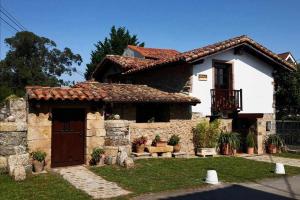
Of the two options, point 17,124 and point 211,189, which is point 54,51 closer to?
point 17,124

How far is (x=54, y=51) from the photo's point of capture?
50812 mm

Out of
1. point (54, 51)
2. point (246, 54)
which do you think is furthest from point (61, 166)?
point (54, 51)

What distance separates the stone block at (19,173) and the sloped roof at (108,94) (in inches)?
88.7

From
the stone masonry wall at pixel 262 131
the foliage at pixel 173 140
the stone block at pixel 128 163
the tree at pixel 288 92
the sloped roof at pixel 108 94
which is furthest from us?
the tree at pixel 288 92

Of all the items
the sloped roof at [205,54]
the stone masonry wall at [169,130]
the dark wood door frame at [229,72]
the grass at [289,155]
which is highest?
the sloped roof at [205,54]

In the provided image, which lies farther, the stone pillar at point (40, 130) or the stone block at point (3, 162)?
the stone pillar at point (40, 130)

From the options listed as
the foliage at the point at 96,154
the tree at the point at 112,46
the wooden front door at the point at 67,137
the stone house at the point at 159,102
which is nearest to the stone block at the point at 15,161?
the stone house at the point at 159,102

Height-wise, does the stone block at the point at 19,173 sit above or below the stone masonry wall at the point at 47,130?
below

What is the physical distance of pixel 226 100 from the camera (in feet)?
56.2

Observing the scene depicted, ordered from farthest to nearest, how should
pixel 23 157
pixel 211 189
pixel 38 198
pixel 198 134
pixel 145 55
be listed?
1. pixel 145 55
2. pixel 198 134
3. pixel 23 157
4. pixel 211 189
5. pixel 38 198

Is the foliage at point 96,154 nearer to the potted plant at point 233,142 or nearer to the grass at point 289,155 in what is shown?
the potted plant at point 233,142

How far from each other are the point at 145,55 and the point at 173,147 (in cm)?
1251

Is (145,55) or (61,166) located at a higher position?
(145,55)

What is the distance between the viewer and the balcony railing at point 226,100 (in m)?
16.7
